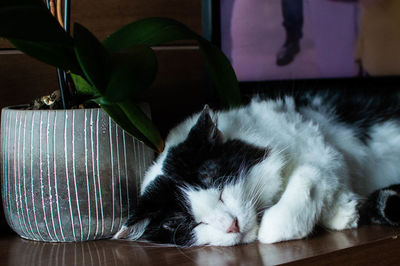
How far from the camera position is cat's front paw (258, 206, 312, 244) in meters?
0.87

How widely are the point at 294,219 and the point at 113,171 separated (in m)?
0.37

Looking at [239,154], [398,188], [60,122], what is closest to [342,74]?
[398,188]

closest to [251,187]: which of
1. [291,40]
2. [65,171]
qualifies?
[65,171]

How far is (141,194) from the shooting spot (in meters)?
0.98

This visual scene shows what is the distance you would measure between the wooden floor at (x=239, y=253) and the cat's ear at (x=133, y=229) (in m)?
0.02

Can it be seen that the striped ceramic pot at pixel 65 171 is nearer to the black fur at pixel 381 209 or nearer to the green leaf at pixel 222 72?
the green leaf at pixel 222 72

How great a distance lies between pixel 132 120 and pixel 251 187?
27 centimetres

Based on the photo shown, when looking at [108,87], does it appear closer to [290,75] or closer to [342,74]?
[290,75]

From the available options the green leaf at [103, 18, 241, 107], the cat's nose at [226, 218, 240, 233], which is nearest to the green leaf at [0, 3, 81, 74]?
the green leaf at [103, 18, 241, 107]

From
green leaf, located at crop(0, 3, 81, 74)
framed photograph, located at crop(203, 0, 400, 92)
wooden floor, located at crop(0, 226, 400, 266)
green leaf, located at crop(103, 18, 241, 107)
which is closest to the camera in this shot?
green leaf, located at crop(0, 3, 81, 74)

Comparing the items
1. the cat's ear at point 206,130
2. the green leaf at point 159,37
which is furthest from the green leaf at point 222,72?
the cat's ear at point 206,130

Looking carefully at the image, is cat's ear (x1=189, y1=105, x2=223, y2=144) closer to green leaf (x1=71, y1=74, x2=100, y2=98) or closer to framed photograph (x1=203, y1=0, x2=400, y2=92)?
green leaf (x1=71, y1=74, x2=100, y2=98)

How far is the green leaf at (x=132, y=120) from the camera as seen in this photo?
86cm

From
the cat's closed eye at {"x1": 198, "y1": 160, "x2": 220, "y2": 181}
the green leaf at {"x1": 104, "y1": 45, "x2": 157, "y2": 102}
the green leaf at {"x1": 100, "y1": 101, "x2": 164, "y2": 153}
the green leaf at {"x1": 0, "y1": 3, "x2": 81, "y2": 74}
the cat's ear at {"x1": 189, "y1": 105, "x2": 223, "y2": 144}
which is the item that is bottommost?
the cat's closed eye at {"x1": 198, "y1": 160, "x2": 220, "y2": 181}
